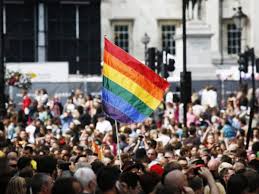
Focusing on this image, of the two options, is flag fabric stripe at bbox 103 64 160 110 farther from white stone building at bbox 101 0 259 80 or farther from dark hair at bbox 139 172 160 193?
white stone building at bbox 101 0 259 80

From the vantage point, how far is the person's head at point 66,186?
13.7 meters

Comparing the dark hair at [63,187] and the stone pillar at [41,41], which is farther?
the stone pillar at [41,41]

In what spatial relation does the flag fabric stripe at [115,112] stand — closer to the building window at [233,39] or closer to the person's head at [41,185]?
the person's head at [41,185]

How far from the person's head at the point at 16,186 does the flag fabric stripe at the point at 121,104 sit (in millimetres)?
6216

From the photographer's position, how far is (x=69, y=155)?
2461 cm

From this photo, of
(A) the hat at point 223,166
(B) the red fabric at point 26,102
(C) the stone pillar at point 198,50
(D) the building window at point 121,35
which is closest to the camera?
(A) the hat at point 223,166

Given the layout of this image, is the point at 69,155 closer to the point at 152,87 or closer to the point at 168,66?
the point at 152,87

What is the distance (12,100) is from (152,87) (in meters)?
28.6

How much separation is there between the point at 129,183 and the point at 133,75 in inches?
277

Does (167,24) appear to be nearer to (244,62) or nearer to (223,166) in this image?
(244,62)

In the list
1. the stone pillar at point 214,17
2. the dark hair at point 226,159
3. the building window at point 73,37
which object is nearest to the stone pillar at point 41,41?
the building window at point 73,37

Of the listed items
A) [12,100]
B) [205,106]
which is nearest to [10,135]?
[205,106]

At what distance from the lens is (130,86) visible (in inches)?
876

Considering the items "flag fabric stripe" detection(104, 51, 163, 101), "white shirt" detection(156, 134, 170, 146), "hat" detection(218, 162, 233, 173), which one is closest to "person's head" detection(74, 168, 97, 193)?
"hat" detection(218, 162, 233, 173)
